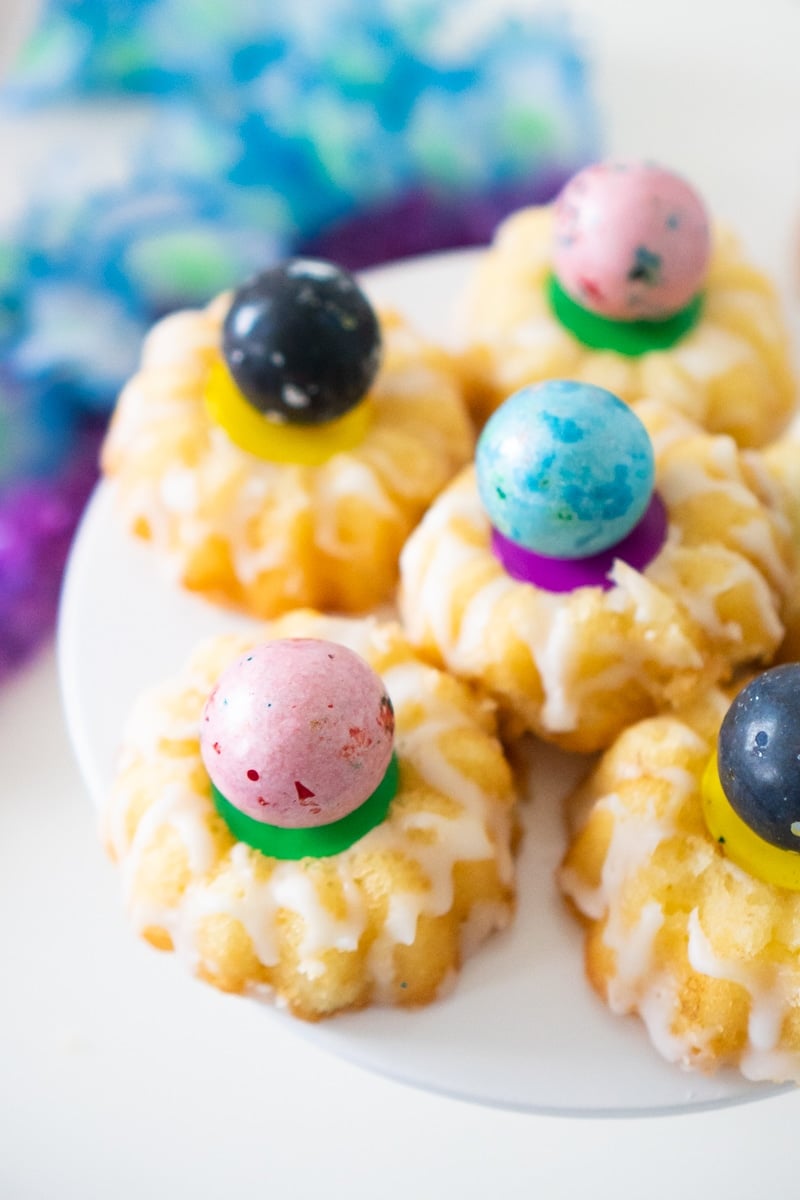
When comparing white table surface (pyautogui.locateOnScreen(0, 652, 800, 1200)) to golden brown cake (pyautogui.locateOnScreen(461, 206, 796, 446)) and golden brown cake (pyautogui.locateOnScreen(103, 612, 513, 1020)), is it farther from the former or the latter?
golden brown cake (pyautogui.locateOnScreen(461, 206, 796, 446))

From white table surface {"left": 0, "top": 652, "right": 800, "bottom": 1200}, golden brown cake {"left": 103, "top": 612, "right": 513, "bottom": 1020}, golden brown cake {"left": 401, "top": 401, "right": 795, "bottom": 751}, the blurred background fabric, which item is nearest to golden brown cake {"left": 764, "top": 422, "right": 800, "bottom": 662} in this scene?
golden brown cake {"left": 401, "top": 401, "right": 795, "bottom": 751}

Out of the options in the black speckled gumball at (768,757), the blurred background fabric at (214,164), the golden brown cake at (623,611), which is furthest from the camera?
the blurred background fabric at (214,164)

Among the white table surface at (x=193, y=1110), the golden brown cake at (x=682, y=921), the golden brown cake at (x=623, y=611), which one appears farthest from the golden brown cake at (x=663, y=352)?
the white table surface at (x=193, y=1110)

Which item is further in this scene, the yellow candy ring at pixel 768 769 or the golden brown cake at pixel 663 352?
the golden brown cake at pixel 663 352

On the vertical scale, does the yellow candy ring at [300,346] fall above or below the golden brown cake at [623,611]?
above

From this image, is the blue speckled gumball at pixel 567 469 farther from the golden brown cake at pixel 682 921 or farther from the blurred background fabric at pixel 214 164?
the blurred background fabric at pixel 214 164

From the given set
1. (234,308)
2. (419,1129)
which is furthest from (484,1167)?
(234,308)
